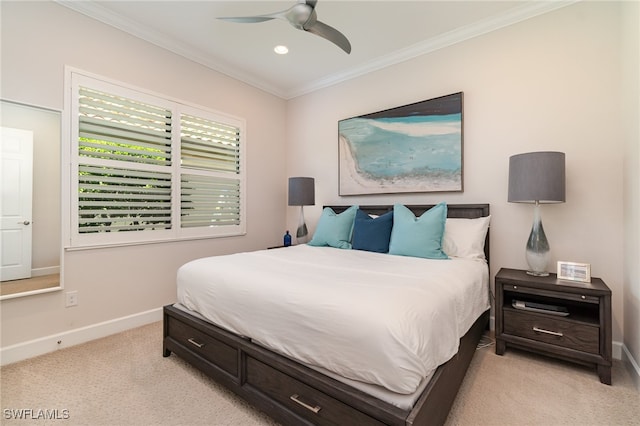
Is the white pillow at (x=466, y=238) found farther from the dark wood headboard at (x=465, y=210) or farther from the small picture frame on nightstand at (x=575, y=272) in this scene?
the small picture frame on nightstand at (x=575, y=272)

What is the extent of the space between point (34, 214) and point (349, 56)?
11.3ft

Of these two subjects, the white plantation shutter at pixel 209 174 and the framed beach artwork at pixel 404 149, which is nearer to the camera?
the framed beach artwork at pixel 404 149

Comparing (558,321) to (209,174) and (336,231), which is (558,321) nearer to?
(336,231)

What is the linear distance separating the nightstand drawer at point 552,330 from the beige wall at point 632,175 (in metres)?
0.28

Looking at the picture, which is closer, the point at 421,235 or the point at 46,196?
the point at 46,196

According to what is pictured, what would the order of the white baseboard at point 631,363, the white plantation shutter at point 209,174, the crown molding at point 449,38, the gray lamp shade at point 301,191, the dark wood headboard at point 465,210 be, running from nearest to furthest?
the white baseboard at point 631,363 < the crown molding at point 449,38 < the dark wood headboard at point 465,210 < the white plantation shutter at point 209,174 < the gray lamp shade at point 301,191

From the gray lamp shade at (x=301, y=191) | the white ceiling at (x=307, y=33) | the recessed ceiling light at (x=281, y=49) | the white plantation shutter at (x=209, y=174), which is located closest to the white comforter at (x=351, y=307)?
the white plantation shutter at (x=209, y=174)

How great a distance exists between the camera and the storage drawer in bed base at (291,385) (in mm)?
1151

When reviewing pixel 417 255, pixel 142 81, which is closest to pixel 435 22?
pixel 417 255

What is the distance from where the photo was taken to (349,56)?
10.9 ft

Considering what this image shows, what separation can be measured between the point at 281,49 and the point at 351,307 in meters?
3.01

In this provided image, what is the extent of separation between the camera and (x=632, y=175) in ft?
6.42

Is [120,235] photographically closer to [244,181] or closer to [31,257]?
[31,257]

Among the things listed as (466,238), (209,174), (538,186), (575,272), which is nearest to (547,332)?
(575,272)
